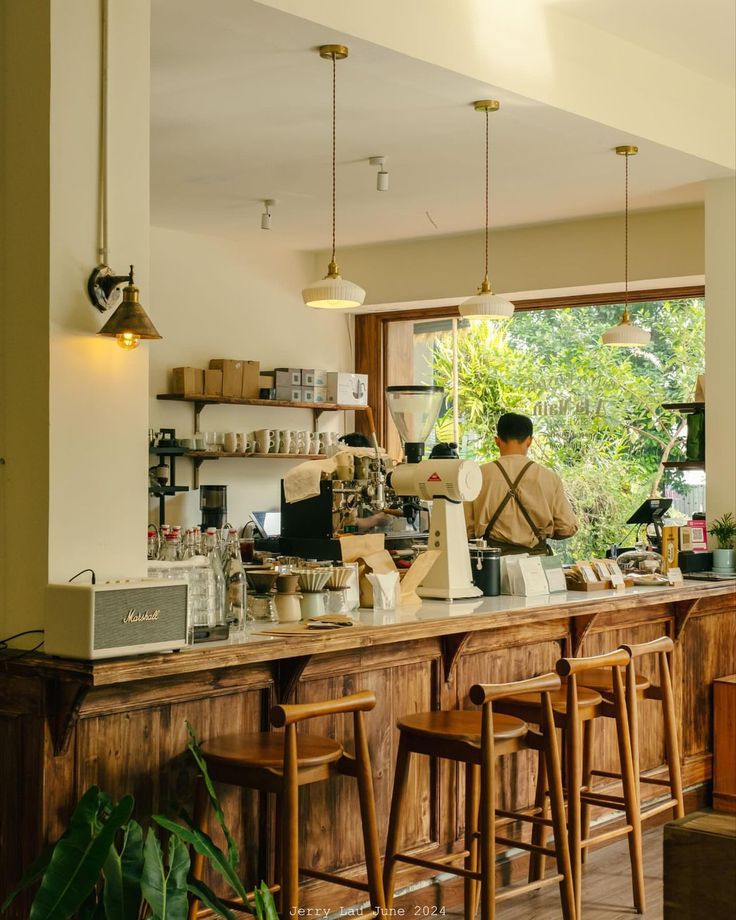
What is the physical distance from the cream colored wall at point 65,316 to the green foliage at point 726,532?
3386mm

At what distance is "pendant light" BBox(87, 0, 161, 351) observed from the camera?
306 centimetres

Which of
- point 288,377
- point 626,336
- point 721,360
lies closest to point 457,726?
point 721,360

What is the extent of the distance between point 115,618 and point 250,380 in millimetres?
5458

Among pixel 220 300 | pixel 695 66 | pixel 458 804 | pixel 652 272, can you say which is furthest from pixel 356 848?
pixel 220 300

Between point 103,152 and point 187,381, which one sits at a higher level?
point 103,152

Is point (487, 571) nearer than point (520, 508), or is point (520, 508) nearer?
point (487, 571)

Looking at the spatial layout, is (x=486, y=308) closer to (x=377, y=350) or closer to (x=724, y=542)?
(x=724, y=542)

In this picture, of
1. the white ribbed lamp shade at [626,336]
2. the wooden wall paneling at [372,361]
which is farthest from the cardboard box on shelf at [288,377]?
the white ribbed lamp shade at [626,336]

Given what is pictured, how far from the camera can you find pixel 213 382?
8000 millimetres

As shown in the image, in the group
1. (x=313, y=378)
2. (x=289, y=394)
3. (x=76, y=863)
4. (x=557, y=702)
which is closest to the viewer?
(x=76, y=863)

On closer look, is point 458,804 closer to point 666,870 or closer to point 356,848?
point 356,848

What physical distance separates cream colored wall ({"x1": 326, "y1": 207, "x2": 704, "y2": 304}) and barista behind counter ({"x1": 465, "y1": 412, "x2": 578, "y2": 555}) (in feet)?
8.93

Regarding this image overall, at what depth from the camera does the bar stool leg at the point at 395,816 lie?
3.53 metres

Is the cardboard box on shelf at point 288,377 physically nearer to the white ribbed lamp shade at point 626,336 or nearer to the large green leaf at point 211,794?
the white ribbed lamp shade at point 626,336
